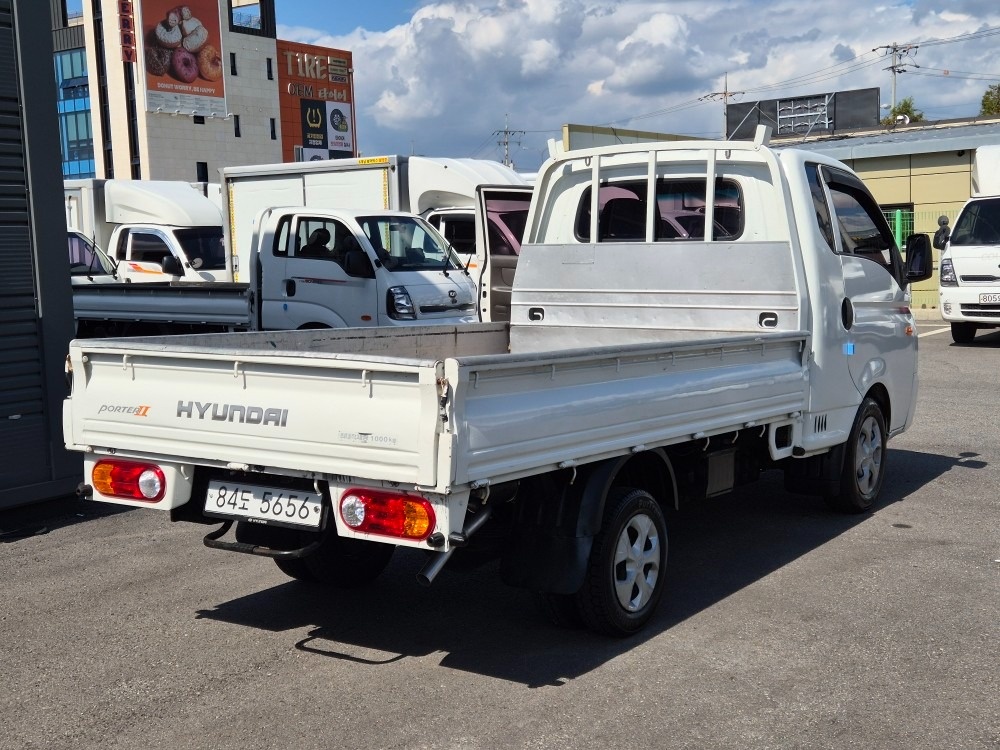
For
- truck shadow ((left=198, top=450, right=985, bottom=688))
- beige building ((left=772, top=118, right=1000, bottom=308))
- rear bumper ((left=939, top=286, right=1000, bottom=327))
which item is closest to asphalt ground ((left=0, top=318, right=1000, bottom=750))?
truck shadow ((left=198, top=450, right=985, bottom=688))

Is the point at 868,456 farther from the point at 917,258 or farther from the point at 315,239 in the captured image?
the point at 315,239

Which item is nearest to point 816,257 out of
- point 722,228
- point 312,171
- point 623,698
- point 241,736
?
point 722,228

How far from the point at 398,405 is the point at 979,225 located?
15.7m

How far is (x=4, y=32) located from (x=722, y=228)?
5.04 meters

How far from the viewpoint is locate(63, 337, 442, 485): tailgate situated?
156 inches

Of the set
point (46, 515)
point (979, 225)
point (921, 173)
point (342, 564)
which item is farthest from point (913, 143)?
point (342, 564)

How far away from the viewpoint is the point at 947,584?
5707mm

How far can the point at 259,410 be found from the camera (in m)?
4.36

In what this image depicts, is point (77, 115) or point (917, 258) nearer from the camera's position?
point (917, 258)

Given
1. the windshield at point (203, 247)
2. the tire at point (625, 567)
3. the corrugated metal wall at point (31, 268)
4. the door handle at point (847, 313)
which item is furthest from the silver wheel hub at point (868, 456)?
the windshield at point (203, 247)

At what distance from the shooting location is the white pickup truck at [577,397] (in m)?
4.09

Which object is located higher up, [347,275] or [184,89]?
[184,89]

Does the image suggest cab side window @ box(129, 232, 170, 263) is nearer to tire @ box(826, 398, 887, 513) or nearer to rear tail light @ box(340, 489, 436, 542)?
tire @ box(826, 398, 887, 513)

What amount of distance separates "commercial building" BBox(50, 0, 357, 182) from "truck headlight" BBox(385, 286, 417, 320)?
56.9 metres
